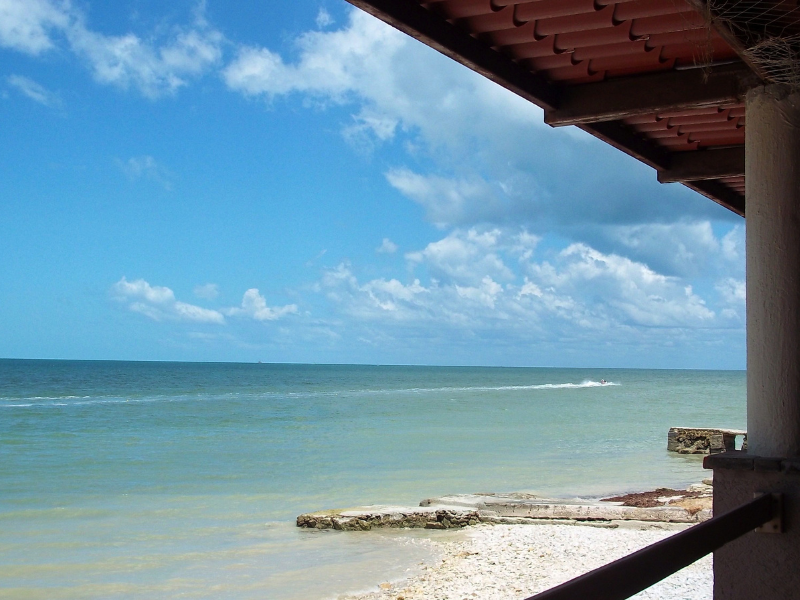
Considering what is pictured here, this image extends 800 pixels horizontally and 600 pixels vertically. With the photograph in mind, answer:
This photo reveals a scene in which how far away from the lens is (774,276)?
2.90m

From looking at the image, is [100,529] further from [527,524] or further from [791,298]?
[791,298]

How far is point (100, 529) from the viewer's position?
12289 millimetres

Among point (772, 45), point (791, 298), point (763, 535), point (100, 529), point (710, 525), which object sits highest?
point (772, 45)

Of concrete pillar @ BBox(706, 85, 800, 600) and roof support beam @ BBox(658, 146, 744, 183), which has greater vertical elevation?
roof support beam @ BBox(658, 146, 744, 183)

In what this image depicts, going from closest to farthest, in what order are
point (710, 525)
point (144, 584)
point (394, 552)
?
1. point (710, 525)
2. point (144, 584)
3. point (394, 552)

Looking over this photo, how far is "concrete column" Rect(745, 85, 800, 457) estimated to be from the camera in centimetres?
284

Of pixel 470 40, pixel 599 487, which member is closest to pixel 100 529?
pixel 599 487

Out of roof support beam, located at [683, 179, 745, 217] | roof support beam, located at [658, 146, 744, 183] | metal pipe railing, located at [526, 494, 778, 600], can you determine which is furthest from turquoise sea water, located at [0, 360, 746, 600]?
metal pipe railing, located at [526, 494, 778, 600]

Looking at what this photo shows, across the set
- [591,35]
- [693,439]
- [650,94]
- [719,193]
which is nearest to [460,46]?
[591,35]

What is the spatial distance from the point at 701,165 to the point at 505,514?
25.5 feet

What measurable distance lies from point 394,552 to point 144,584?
3.01m

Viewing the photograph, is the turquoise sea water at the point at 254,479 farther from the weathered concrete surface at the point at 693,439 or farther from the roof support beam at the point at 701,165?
the roof support beam at the point at 701,165

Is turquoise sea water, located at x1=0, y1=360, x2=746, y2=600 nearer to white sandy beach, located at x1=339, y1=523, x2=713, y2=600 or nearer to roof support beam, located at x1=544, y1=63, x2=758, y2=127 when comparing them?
white sandy beach, located at x1=339, y1=523, x2=713, y2=600

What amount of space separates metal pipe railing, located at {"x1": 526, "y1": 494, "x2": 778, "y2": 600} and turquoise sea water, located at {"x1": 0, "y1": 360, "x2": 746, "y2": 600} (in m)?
6.83
